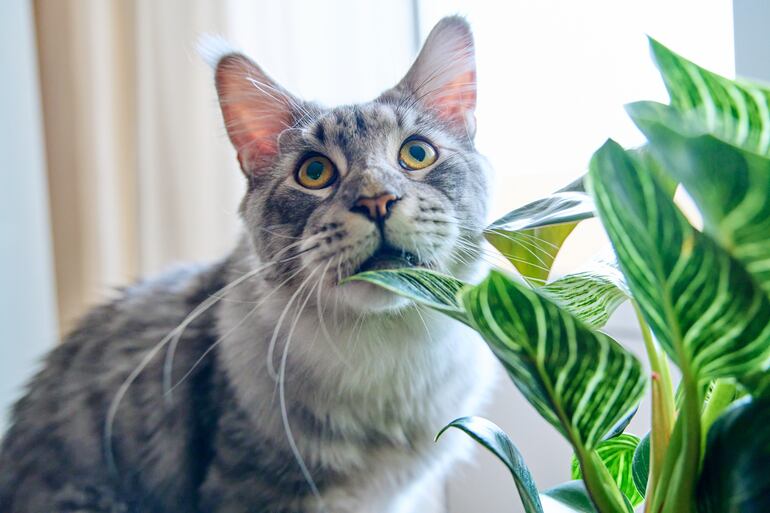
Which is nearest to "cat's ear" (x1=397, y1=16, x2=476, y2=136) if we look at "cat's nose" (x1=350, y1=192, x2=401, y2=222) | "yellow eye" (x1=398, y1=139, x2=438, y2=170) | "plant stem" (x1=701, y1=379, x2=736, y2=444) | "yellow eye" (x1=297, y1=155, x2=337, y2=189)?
Answer: "yellow eye" (x1=398, y1=139, x2=438, y2=170)

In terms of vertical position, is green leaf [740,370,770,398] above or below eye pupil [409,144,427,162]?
below

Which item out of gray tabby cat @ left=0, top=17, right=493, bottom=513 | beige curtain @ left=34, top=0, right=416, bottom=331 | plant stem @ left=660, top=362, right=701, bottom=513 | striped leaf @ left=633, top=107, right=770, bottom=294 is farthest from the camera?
beige curtain @ left=34, top=0, right=416, bottom=331

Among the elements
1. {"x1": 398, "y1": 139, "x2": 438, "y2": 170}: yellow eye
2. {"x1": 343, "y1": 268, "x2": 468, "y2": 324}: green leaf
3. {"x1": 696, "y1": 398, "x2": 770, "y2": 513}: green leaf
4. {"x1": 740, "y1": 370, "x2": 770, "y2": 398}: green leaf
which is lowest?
{"x1": 696, "y1": 398, "x2": 770, "y2": 513}: green leaf

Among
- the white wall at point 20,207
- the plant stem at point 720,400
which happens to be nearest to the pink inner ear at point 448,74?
the plant stem at point 720,400

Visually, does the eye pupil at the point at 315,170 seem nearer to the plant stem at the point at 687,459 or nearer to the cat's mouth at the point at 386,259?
the cat's mouth at the point at 386,259

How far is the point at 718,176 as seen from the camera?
0.30 metres

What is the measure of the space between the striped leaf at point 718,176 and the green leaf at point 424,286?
17 cm

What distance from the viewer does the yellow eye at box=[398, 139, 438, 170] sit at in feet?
3.09

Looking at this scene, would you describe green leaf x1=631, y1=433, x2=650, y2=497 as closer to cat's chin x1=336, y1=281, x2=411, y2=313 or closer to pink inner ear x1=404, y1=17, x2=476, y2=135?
cat's chin x1=336, y1=281, x2=411, y2=313

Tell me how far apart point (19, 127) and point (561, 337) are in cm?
174

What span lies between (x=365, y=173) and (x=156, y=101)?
1.05 m

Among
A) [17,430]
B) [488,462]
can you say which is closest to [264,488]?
[17,430]

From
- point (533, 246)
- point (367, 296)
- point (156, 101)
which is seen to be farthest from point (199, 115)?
point (533, 246)

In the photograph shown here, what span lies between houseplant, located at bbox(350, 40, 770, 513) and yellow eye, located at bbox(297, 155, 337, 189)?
1.56ft
